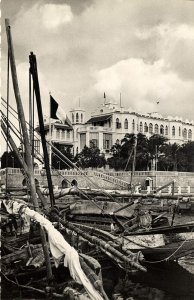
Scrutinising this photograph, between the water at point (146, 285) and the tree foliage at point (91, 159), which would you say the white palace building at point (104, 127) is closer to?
the tree foliage at point (91, 159)

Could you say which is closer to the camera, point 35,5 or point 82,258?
point 82,258

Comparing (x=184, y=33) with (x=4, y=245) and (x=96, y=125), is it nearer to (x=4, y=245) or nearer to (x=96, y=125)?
(x=4, y=245)

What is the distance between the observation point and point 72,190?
950cm

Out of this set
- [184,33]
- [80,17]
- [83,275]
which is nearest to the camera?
[83,275]

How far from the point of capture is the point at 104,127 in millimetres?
40156

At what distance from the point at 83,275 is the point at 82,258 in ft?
1.43

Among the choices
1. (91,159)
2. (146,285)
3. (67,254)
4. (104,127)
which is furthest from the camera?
(104,127)

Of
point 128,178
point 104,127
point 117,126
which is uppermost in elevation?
point 117,126

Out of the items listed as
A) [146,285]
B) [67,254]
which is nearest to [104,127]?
[146,285]

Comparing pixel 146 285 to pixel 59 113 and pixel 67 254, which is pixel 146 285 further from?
pixel 59 113

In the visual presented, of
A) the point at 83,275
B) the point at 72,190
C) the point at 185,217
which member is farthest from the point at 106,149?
the point at 83,275

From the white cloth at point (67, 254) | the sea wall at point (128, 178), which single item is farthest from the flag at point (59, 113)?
the sea wall at point (128, 178)

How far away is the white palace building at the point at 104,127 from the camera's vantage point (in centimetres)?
3972

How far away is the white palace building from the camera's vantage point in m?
39.7
